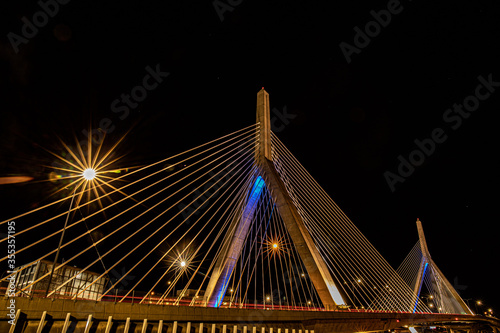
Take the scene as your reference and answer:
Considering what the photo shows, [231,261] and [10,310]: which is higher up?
[231,261]

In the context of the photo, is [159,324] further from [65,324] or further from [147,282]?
[147,282]

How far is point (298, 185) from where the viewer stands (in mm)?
21078

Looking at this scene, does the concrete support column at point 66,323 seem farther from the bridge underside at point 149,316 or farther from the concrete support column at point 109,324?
the concrete support column at point 109,324

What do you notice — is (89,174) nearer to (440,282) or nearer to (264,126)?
(264,126)

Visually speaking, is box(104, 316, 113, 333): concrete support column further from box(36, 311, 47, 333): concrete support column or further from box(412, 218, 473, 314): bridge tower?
box(412, 218, 473, 314): bridge tower

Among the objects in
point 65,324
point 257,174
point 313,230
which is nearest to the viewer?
point 65,324

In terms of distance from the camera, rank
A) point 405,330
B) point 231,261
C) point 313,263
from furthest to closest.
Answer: point 405,330 < point 231,261 < point 313,263

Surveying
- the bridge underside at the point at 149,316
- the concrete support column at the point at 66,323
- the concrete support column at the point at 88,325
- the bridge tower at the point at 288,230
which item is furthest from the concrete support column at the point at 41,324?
the bridge tower at the point at 288,230

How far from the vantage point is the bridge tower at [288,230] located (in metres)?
14.5

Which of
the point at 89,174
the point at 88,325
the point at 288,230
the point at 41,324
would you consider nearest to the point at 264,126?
the point at 288,230

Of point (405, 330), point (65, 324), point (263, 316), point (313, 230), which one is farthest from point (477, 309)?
point (65, 324)

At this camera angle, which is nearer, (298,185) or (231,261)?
(231,261)

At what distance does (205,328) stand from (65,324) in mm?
3758

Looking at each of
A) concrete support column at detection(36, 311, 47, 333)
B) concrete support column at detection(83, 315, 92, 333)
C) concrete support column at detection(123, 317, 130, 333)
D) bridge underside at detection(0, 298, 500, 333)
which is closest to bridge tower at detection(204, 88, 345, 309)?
bridge underside at detection(0, 298, 500, 333)
